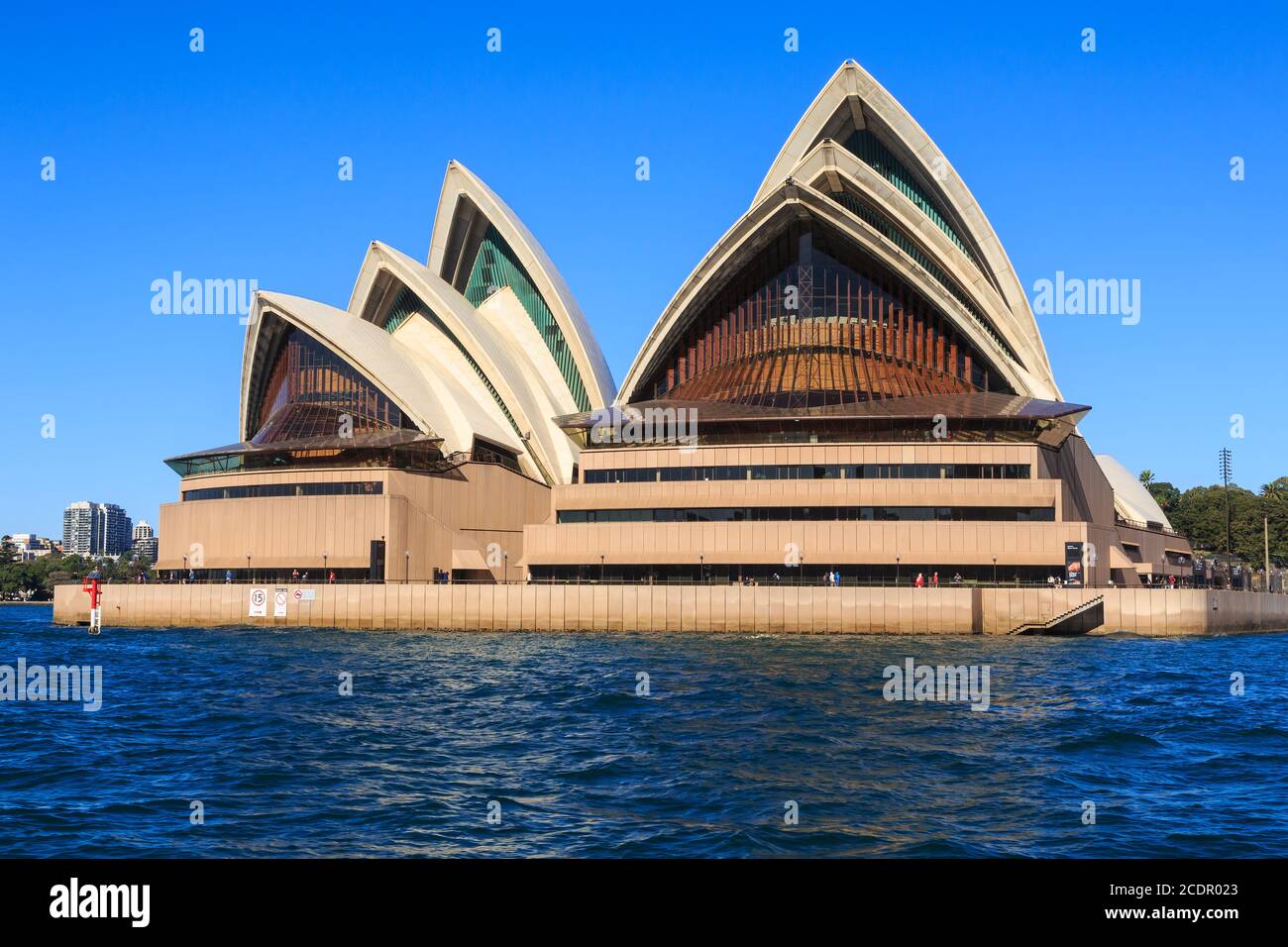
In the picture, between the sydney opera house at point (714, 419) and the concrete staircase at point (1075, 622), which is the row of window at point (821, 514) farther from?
the concrete staircase at point (1075, 622)

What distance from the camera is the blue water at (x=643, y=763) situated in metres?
15.3

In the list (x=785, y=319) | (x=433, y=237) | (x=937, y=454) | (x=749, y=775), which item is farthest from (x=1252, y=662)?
(x=433, y=237)

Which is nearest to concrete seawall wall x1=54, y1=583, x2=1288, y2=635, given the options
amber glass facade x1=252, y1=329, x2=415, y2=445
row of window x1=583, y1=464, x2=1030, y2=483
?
row of window x1=583, y1=464, x2=1030, y2=483

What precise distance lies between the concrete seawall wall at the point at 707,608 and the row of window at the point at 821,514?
546 cm

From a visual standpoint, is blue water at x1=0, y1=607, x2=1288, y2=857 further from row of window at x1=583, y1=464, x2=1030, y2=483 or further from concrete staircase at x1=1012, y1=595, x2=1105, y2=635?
row of window at x1=583, y1=464, x2=1030, y2=483

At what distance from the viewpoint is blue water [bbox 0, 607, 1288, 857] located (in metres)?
15.3

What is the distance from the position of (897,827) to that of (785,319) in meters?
61.9

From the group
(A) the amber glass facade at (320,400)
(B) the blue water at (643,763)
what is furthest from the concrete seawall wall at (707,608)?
(B) the blue water at (643,763)

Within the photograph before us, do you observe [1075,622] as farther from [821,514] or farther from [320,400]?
[320,400]

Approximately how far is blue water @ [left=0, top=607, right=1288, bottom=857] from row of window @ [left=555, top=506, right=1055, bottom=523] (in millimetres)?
21929

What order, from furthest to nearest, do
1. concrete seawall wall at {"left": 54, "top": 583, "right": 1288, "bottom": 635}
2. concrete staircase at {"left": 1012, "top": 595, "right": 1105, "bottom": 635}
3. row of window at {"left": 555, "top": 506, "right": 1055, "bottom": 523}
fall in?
row of window at {"left": 555, "top": 506, "right": 1055, "bottom": 523}, concrete seawall wall at {"left": 54, "top": 583, "right": 1288, "bottom": 635}, concrete staircase at {"left": 1012, "top": 595, "right": 1105, "bottom": 635}
